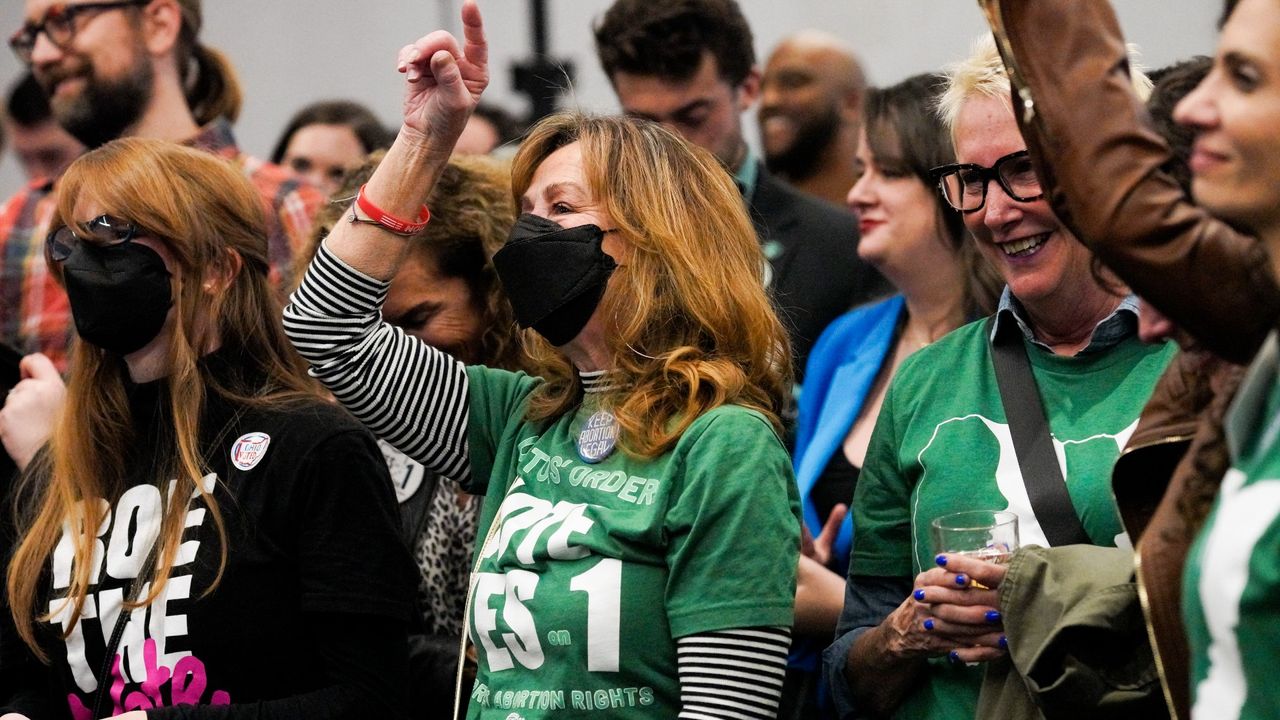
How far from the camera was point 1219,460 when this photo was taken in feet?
6.20

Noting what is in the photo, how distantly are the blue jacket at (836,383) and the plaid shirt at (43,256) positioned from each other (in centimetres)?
154

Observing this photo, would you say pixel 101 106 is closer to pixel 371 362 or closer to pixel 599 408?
pixel 371 362

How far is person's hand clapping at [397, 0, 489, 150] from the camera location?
2953 millimetres

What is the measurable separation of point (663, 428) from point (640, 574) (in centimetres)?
25

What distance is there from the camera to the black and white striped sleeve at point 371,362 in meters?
2.92

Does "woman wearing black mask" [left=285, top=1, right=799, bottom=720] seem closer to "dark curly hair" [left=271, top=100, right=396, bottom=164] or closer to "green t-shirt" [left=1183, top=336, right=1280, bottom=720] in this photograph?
"green t-shirt" [left=1183, top=336, right=1280, bottom=720]

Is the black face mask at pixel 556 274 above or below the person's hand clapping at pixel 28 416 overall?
above

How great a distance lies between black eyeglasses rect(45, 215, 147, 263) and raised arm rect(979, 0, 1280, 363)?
1.84m

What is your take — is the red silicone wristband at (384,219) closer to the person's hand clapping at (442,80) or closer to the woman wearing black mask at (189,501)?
the person's hand clapping at (442,80)

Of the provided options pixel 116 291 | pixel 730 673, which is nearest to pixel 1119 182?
pixel 730 673

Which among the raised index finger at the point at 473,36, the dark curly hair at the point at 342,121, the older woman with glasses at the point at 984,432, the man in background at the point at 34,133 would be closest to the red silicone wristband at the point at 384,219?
the raised index finger at the point at 473,36

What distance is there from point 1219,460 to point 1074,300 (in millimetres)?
867

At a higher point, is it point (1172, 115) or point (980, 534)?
point (1172, 115)

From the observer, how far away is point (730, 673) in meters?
2.52
